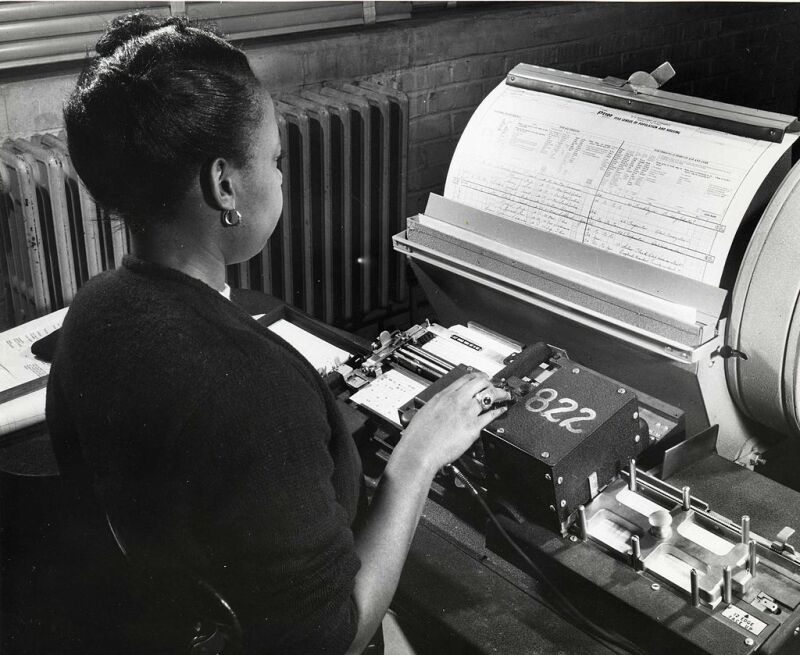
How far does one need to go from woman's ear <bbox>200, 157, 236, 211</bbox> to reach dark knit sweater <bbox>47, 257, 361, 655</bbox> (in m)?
0.09

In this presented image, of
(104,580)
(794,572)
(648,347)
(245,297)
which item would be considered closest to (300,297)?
(245,297)

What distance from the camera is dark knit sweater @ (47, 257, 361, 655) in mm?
845

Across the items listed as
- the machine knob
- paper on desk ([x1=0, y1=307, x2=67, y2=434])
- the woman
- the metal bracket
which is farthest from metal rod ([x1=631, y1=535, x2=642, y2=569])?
paper on desk ([x1=0, y1=307, x2=67, y2=434])

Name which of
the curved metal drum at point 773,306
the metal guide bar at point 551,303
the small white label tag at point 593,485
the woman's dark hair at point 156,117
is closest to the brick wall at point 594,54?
the metal guide bar at point 551,303

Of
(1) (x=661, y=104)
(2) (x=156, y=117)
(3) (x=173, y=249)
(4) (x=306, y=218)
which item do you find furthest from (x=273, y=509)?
(4) (x=306, y=218)

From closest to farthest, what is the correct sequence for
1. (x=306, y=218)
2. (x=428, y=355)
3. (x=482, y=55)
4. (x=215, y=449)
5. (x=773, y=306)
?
(x=215, y=449)
(x=773, y=306)
(x=428, y=355)
(x=306, y=218)
(x=482, y=55)

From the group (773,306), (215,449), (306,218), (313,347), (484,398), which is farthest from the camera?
(306,218)

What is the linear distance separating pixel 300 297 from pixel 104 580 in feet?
5.38

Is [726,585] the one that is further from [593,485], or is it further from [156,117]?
[156,117]

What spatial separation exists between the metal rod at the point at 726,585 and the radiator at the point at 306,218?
1.66 m

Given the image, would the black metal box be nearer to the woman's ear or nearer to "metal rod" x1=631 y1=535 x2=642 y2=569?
"metal rod" x1=631 y1=535 x2=642 y2=569

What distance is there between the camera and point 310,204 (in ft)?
8.86

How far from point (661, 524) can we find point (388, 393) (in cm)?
55

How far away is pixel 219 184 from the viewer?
3.03 feet
